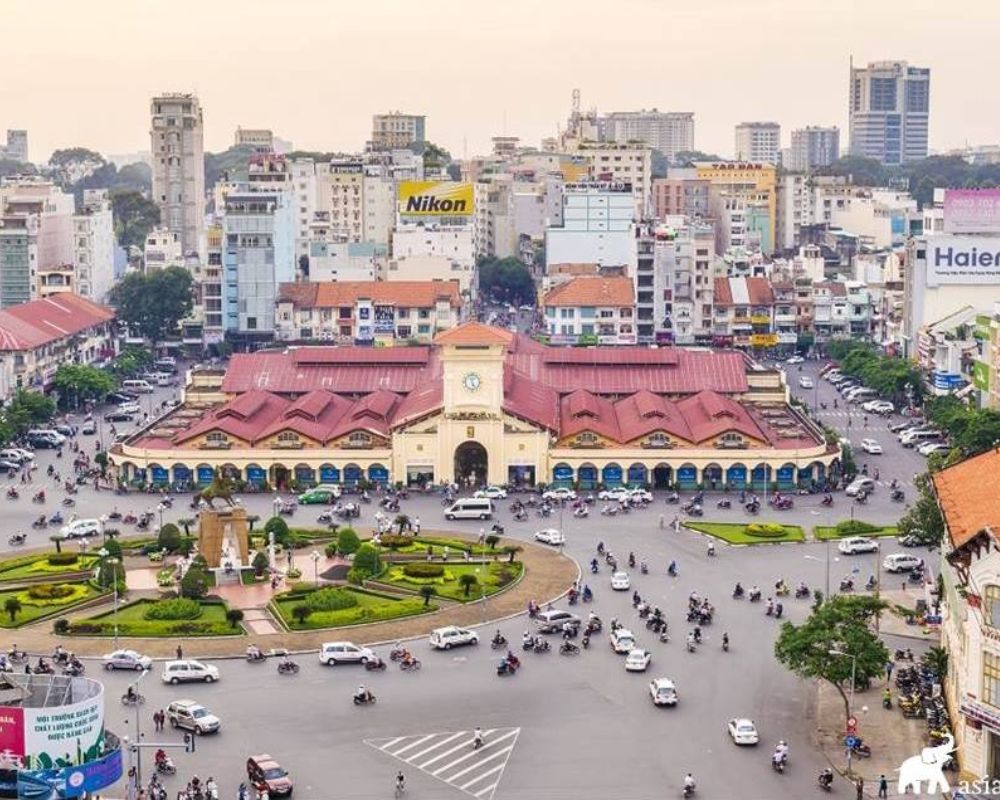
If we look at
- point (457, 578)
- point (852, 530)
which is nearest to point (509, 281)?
point (852, 530)

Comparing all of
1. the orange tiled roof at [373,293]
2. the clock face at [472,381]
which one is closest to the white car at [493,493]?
the clock face at [472,381]

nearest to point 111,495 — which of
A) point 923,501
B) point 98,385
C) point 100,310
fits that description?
point 98,385

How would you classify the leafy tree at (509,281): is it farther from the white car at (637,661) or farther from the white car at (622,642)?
the white car at (637,661)

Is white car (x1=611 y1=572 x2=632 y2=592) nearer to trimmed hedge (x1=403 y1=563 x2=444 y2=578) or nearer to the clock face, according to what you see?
trimmed hedge (x1=403 y1=563 x2=444 y2=578)

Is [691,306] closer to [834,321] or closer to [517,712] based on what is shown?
[834,321]

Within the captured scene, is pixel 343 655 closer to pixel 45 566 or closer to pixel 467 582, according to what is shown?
pixel 467 582

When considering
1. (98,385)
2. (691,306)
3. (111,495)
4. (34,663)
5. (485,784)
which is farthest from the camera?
(691,306)
